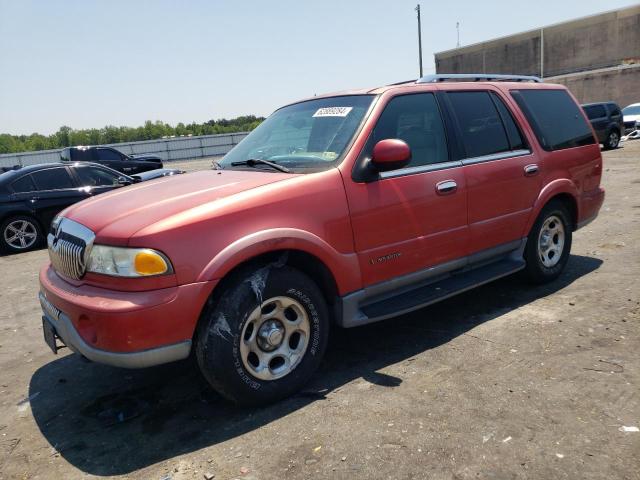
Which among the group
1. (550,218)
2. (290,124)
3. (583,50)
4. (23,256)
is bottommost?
(23,256)

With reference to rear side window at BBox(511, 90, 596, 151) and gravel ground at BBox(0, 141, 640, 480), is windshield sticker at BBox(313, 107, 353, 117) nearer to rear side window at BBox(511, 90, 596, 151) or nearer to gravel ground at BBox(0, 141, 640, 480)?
gravel ground at BBox(0, 141, 640, 480)

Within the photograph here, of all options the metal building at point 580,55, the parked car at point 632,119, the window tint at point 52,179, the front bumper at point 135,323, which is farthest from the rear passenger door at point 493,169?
the metal building at point 580,55

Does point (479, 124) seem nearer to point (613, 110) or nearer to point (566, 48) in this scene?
point (613, 110)

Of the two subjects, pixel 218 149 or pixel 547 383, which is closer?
pixel 547 383

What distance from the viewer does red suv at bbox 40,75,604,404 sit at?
9.03 ft

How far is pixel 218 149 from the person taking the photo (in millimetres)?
39375

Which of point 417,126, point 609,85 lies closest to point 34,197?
point 417,126

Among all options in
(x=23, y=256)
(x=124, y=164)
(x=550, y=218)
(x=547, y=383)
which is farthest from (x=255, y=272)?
(x=124, y=164)

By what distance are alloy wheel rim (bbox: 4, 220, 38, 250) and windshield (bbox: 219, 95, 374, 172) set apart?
6.49 metres

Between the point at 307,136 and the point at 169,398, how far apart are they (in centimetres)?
208

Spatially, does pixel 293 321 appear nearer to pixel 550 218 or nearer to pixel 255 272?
pixel 255 272

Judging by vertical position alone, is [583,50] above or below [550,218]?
above

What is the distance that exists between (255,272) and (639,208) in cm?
760

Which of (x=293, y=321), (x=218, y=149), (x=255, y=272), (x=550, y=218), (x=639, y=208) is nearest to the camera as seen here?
(x=255, y=272)
